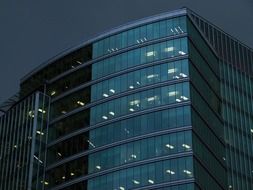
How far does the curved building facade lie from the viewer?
344 feet

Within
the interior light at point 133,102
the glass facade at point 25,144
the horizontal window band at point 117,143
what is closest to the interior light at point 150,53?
the interior light at point 133,102

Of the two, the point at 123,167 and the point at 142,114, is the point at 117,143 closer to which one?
the point at 123,167

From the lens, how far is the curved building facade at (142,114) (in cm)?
10481

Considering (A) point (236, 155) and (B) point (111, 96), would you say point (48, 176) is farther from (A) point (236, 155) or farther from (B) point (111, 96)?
(A) point (236, 155)

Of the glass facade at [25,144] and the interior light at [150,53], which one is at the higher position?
the interior light at [150,53]

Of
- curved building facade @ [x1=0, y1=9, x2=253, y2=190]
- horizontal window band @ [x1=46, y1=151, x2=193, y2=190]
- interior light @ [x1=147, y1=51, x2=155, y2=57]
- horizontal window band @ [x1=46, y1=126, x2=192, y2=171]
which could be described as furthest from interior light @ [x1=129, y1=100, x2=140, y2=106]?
horizontal window band @ [x1=46, y1=151, x2=193, y2=190]

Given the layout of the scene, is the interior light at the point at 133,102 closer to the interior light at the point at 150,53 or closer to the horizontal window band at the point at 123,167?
the interior light at the point at 150,53

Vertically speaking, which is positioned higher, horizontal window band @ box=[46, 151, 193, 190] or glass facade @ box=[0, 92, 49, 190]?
glass facade @ box=[0, 92, 49, 190]

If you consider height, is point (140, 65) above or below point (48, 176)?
above

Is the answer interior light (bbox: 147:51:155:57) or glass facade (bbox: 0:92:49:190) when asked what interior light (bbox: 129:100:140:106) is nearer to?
interior light (bbox: 147:51:155:57)

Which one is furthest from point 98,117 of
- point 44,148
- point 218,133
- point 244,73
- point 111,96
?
point 244,73

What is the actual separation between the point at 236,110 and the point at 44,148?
112ft

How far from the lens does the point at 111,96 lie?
115 meters

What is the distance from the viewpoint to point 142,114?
10912 centimetres
